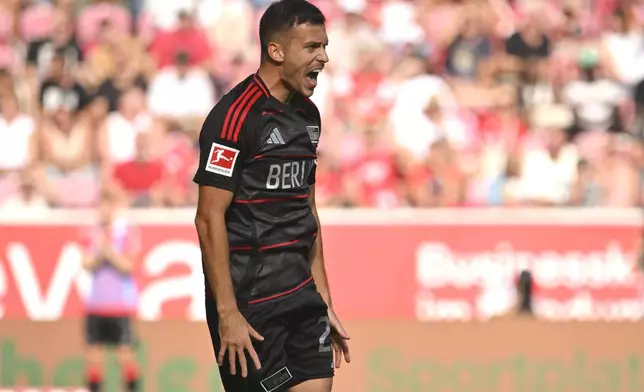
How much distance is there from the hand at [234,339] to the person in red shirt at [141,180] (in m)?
7.63

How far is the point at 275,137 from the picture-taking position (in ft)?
14.5

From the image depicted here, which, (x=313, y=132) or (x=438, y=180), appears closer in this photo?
(x=313, y=132)

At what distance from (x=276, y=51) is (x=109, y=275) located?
7079 millimetres

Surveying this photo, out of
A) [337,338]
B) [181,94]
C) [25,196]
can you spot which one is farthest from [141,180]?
[337,338]

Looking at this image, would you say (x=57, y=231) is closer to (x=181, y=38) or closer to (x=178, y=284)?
(x=178, y=284)

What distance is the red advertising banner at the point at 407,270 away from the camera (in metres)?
11.5

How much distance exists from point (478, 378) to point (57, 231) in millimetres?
4456

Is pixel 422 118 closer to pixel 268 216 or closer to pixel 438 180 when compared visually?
pixel 438 180

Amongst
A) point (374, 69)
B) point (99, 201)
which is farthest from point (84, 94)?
point (374, 69)

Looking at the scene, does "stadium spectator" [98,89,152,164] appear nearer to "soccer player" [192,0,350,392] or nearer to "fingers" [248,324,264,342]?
"soccer player" [192,0,350,392]

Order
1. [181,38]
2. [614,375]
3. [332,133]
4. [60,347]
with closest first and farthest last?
[614,375] → [60,347] → [332,133] → [181,38]

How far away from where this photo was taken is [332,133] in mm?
12539

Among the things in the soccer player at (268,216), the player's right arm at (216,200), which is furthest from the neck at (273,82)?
the player's right arm at (216,200)

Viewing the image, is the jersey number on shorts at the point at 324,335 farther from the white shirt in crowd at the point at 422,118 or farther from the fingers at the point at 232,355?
the white shirt in crowd at the point at 422,118
